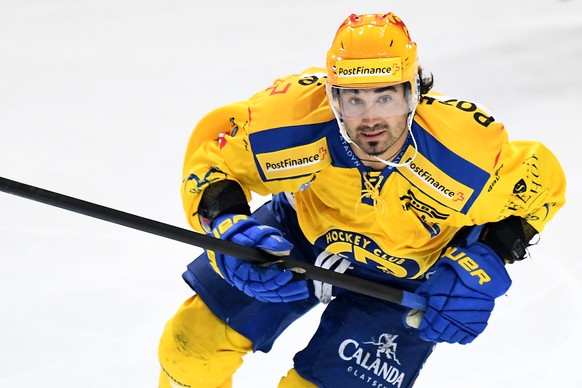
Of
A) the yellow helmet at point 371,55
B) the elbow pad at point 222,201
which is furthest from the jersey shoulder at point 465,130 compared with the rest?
the elbow pad at point 222,201

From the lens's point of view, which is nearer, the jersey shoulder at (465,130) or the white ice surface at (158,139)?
the jersey shoulder at (465,130)

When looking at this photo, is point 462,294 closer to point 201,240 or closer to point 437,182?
point 437,182

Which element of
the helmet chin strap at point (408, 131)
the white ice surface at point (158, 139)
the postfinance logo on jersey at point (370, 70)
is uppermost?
the postfinance logo on jersey at point (370, 70)

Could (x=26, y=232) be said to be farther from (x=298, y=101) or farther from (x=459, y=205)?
(x=459, y=205)

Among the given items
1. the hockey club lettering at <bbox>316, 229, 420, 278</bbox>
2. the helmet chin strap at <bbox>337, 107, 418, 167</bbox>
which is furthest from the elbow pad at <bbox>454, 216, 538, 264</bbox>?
the helmet chin strap at <bbox>337, 107, 418, 167</bbox>

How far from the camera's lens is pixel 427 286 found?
315cm

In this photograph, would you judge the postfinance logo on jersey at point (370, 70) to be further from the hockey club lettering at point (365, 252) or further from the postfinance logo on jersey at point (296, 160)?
the hockey club lettering at point (365, 252)

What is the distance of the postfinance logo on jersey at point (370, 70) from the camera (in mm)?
2926

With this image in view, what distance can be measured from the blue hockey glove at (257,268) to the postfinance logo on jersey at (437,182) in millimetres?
395

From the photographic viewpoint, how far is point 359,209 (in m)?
3.22

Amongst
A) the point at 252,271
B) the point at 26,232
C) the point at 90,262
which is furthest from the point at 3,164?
the point at 252,271

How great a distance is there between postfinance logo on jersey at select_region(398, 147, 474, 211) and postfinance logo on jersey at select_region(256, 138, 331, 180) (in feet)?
0.74

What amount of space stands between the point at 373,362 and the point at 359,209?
440mm

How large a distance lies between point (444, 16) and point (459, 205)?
3.32 metres
